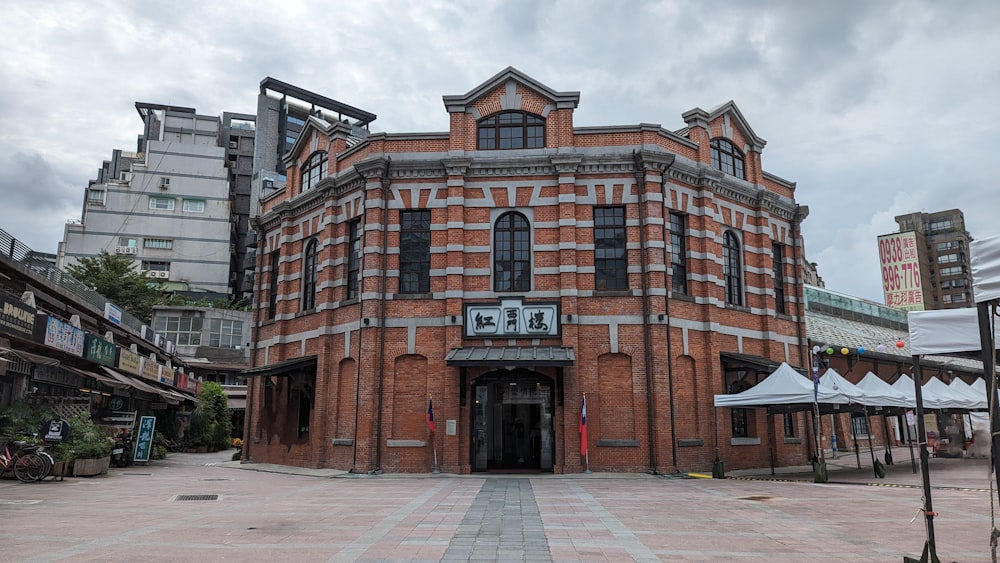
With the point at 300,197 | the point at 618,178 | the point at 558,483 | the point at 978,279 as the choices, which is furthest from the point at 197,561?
the point at 300,197

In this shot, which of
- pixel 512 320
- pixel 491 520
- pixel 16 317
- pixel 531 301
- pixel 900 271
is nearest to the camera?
pixel 491 520

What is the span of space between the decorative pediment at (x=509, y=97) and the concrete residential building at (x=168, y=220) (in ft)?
160

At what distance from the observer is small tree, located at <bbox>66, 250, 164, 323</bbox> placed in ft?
167

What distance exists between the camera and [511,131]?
24.2m

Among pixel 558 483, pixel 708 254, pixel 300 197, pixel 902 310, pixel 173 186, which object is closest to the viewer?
pixel 558 483

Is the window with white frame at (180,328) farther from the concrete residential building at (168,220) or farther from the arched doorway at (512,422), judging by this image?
the arched doorway at (512,422)

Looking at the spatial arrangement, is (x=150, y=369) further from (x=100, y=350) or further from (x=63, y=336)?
(x=63, y=336)

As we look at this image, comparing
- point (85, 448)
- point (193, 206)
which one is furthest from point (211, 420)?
point (193, 206)

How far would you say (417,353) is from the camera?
22.8 m

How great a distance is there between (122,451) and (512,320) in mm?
14761

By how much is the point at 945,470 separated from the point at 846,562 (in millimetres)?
19147

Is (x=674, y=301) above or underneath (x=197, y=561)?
above

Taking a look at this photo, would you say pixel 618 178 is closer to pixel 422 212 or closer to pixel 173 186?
pixel 422 212

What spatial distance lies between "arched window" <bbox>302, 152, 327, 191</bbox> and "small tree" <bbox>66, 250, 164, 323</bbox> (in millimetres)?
29675
